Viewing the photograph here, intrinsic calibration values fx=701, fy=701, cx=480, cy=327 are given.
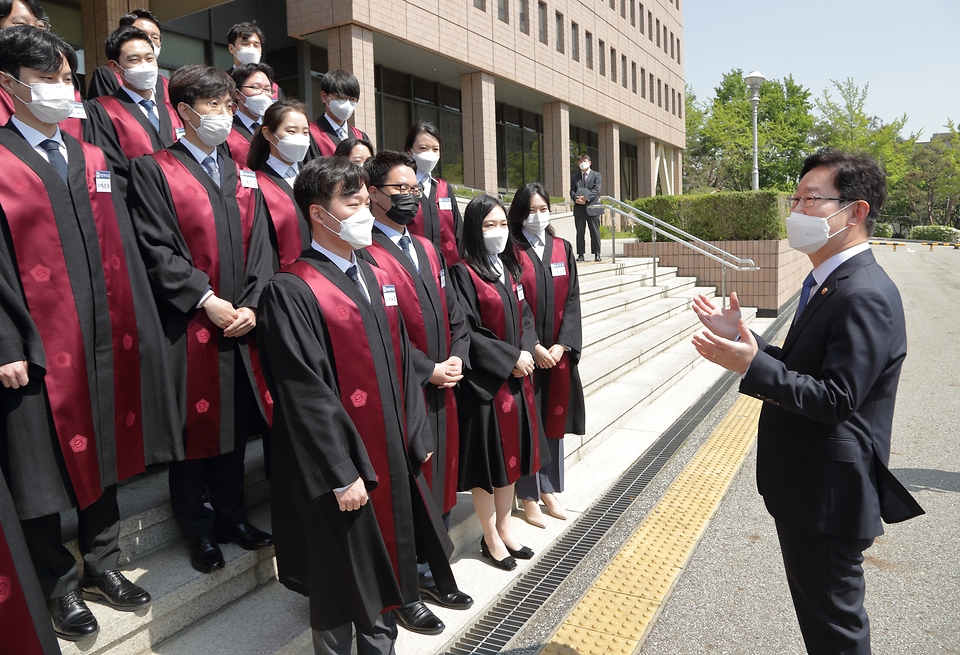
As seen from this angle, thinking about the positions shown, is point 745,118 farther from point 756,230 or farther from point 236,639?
point 236,639

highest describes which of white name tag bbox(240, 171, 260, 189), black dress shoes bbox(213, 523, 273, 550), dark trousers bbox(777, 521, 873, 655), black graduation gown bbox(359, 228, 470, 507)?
white name tag bbox(240, 171, 260, 189)

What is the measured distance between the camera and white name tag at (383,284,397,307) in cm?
310

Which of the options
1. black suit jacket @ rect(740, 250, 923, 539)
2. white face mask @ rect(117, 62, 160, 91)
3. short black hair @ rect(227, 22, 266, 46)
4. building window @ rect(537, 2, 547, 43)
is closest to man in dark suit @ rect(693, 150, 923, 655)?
black suit jacket @ rect(740, 250, 923, 539)

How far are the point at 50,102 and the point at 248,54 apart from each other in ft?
8.28

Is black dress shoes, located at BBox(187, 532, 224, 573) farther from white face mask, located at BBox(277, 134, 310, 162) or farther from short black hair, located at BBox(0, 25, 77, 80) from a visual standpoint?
short black hair, located at BBox(0, 25, 77, 80)

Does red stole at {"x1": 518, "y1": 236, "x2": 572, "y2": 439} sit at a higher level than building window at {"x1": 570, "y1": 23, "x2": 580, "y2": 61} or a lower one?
lower

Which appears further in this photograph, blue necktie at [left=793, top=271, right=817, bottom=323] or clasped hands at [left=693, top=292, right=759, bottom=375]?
blue necktie at [left=793, top=271, right=817, bottom=323]

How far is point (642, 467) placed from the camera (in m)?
5.87

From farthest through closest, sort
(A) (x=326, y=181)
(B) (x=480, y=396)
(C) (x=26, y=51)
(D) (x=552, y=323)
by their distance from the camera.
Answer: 1. (D) (x=552, y=323)
2. (B) (x=480, y=396)
3. (A) (x=326, y=181)
4. (C) (x=26, y=51)

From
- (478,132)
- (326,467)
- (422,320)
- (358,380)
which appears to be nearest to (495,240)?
(422,320)

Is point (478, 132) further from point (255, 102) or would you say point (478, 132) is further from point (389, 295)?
point (389, 295)

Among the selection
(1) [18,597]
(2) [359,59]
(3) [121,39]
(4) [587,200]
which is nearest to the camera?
(1) [18,597]

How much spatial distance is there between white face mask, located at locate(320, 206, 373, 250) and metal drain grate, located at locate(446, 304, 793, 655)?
197 centimetres

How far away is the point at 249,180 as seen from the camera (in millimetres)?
3639
